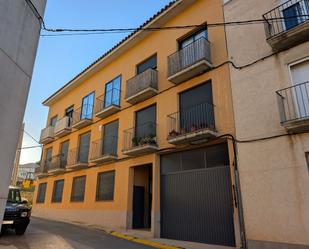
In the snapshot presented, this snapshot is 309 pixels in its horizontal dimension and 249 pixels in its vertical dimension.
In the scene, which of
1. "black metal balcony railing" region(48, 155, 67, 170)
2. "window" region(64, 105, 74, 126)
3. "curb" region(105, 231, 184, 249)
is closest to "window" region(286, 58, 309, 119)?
"curb" region(105, 231, 184, 249)

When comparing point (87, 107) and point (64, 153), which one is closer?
point (87, 107)

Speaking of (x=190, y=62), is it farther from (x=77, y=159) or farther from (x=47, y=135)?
(x=47, y=135)

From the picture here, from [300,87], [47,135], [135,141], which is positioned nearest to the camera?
[300,87]

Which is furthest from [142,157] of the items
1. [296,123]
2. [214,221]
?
[296,123]

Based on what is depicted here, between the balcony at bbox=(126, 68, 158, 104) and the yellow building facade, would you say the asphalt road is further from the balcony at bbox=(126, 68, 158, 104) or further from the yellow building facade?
the balcony at bbox=(126, 68, 158, 104)

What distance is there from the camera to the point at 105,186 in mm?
14711

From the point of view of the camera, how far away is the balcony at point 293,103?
7781mm

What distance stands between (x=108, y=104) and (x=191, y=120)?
22.4 feet

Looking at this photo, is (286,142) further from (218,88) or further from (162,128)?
(162,128)

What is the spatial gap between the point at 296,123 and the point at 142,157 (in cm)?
731

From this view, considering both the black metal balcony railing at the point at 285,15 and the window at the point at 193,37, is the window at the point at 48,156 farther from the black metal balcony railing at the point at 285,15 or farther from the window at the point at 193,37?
the black metal balcony railing at the point at 285,15

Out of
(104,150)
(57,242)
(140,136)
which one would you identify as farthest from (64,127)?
(57,242)

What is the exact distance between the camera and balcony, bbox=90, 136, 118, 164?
14245 mm

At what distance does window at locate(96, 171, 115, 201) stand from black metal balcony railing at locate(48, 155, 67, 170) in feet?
16.1
